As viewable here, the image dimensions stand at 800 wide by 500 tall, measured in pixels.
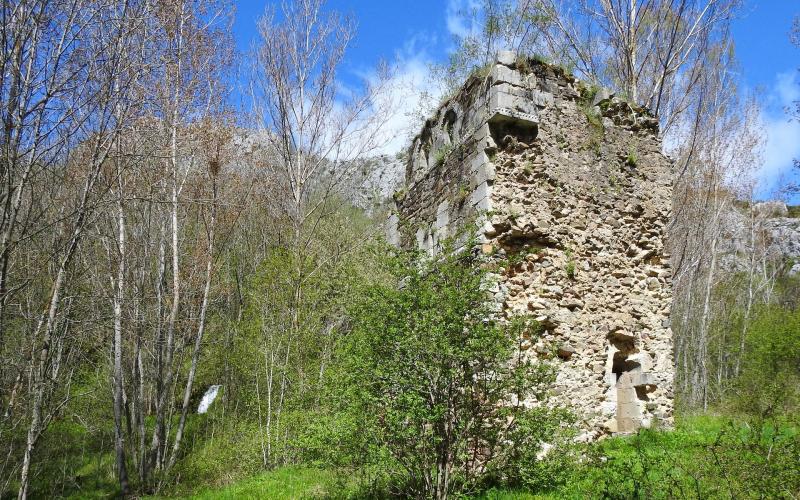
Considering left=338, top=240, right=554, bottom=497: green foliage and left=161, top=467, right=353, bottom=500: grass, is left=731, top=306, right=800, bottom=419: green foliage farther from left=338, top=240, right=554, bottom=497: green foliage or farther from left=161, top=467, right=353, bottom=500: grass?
left=338, top=240, right=554, bottom=497: green foliage

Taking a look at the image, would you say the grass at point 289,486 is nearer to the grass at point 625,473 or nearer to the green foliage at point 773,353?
the grass at point 625,473

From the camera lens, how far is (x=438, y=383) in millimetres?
4613

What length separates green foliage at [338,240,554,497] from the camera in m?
4.55

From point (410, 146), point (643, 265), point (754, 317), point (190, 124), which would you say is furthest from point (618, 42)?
point (754, 317)

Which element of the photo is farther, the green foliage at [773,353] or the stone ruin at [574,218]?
the green foliage at [773,353]

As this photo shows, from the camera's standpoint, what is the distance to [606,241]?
7.00m

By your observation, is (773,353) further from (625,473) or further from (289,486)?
(289,486)

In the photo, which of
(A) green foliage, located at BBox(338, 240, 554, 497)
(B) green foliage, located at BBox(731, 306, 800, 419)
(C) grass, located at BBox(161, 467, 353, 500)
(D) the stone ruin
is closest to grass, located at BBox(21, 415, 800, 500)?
(C) grass, located at BBox(161, 467, 353, 500)

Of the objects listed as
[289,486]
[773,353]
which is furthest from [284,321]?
[773,353]

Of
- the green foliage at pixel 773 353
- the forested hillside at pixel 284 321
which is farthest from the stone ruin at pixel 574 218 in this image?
the green foliage at pixel 773 353

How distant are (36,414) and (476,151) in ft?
22.8

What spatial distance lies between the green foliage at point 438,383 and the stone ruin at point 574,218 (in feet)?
3.66

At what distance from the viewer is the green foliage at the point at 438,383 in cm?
455

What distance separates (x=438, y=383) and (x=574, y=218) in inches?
132
